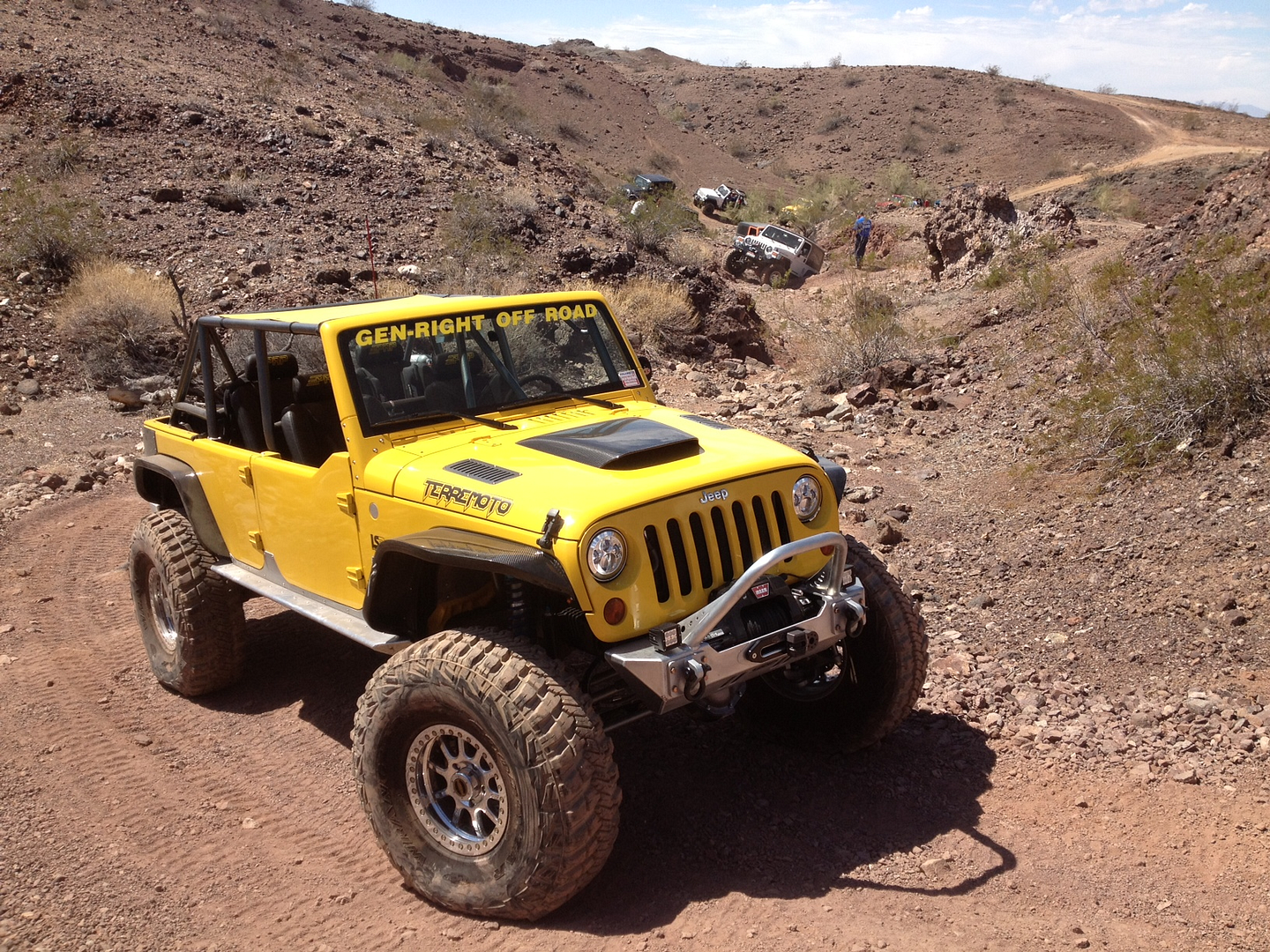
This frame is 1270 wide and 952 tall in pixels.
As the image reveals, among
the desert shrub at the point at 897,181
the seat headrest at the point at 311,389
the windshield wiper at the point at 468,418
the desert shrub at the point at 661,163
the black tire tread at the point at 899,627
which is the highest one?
the desert shrub at the point at 661,163

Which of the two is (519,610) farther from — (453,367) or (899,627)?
(899,627)

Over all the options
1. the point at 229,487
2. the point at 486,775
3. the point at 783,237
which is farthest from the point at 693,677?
the point at 783,237

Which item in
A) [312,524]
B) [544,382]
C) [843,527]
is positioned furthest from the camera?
[843,527]

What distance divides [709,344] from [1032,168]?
121ft

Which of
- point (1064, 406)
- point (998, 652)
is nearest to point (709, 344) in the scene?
point (1064, 406)

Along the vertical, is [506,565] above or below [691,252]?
below

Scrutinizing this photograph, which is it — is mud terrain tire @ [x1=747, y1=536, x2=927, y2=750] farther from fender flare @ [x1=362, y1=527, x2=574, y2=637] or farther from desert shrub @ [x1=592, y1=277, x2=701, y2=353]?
desert shrub @ [x1=592, y1=277, x2=701, y2=353]

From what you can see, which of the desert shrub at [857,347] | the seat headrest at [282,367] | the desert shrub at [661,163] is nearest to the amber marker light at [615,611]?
the seat headrest at [282,367]

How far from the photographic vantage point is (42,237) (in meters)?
14.1

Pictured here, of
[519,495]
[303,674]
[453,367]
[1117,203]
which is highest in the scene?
[1117,203]

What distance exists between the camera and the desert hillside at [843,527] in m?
3.54

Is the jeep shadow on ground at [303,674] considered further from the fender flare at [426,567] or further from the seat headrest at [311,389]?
the seat headrest at [311,389]

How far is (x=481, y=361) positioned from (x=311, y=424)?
83 centimetres

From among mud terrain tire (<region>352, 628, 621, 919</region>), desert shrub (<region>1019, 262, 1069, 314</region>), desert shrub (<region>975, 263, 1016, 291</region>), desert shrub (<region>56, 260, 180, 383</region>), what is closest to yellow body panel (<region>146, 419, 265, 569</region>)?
mud terrain tire (<region>352, 628, 621, 919</region>)
